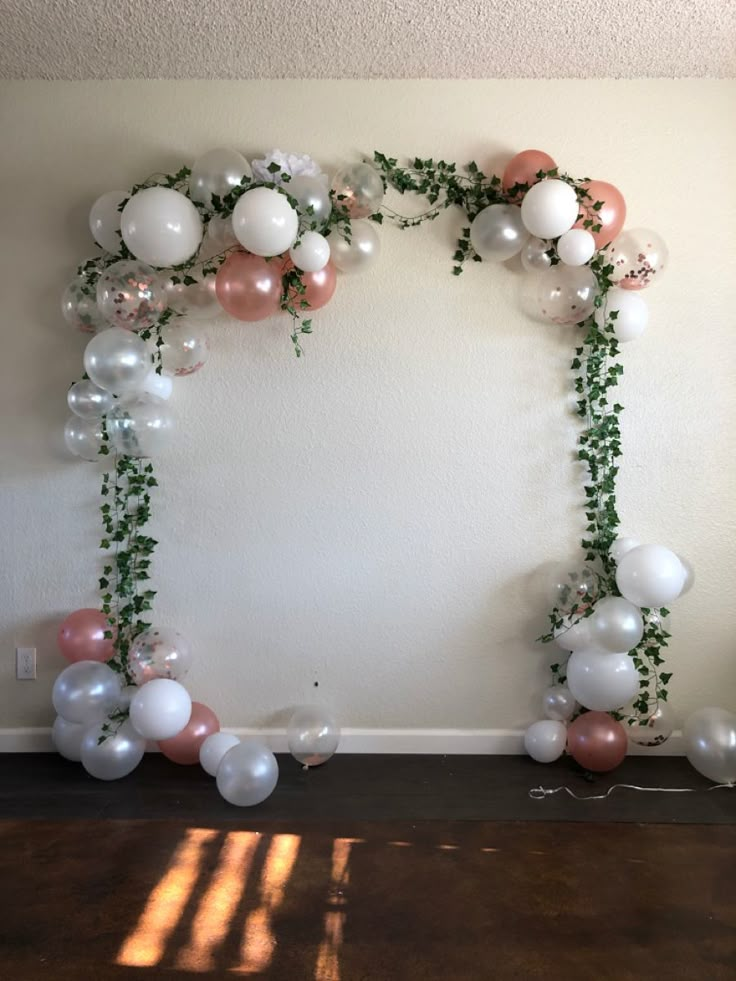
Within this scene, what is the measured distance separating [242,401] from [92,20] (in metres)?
1.32

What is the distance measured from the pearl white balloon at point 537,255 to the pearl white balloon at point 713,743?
169 centimetres

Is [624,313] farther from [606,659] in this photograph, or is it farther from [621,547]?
[606,659]

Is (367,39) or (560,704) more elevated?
(367,39)

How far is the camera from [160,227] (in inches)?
93.1

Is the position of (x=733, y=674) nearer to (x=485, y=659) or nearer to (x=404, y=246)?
(x=485, y=659)

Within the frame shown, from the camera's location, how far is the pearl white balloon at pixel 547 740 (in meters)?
2.75

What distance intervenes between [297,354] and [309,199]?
56 centimetres

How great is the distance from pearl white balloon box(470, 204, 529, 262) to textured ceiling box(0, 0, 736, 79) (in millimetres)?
536

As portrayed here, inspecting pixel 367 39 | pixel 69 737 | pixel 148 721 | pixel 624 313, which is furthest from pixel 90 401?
pixel 624 313

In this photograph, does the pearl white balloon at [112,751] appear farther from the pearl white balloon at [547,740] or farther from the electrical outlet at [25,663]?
the pearl white balloon at [547,740]

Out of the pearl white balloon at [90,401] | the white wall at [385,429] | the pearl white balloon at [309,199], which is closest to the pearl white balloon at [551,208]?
the white wall at [385,429]

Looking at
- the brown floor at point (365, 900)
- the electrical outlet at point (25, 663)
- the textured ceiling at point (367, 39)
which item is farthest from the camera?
the electrical outlet at point (25, 663)

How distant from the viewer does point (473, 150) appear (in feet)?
9.09

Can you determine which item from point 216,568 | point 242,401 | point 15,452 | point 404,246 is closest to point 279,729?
point 216,568
